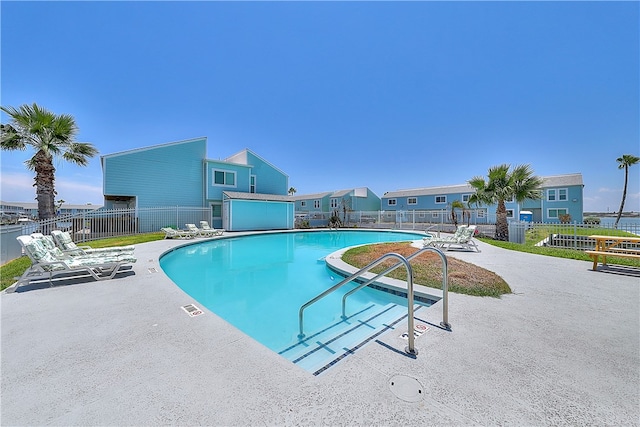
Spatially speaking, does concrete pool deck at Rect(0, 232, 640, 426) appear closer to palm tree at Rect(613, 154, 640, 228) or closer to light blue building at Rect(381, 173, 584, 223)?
light blue building at Rect(381, 173, 584, 223)

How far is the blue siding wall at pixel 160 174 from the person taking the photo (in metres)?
17.0

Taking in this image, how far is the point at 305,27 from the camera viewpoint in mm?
11992

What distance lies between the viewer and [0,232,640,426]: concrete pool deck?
1719mm

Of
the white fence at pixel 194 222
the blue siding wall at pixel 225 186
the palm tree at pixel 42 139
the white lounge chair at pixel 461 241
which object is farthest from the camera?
the blue siding wall at pixel 225 186

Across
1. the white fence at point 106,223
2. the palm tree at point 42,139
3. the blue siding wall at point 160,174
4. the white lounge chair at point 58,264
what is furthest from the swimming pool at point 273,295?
the blue siding wall at point 160,174

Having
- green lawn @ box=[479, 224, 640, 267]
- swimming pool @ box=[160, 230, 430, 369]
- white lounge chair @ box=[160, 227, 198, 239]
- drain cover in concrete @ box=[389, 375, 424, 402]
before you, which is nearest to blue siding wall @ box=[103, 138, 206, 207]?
white lounge chair @ box=[160, 227, 198, 239]

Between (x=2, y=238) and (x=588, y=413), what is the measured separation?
535 inches

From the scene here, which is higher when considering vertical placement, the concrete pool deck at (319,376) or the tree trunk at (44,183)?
the tree trunk at (44,183)

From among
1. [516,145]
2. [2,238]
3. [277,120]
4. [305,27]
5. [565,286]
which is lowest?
[565,286]

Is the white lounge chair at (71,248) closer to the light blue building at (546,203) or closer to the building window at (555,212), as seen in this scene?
the light blue building at (546,203)

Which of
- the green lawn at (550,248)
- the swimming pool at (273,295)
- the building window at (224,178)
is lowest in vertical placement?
the swimming pool at (273,295)

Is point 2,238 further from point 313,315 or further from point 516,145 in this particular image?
point 516,145

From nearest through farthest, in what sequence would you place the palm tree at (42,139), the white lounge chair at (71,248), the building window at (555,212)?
the white lounge chair at (71,248), the palm tree at (42,139), the building window at (555,212)

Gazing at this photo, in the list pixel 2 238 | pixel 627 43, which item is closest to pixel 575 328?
pixel 627 43
